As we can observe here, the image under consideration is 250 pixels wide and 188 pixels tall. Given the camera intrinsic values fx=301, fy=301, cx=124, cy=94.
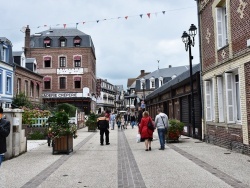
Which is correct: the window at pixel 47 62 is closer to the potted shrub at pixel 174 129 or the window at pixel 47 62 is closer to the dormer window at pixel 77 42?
the dormer window at pixel 77 42

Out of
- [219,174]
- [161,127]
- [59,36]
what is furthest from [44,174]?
[59,36]

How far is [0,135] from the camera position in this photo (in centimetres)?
524

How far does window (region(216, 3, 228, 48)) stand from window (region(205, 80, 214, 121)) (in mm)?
2112

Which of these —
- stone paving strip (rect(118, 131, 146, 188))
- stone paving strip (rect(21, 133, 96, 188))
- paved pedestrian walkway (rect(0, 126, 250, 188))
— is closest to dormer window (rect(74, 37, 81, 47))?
paved pedestrian walkway (rect(0, 126, 250, 188))

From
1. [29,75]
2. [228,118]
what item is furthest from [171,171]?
[29,75]

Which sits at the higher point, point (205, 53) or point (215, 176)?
point (205, 53)

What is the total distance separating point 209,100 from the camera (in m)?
13.9

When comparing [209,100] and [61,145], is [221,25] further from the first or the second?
[61,145]

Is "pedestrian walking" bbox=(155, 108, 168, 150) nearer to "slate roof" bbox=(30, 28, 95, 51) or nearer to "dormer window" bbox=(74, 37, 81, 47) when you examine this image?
"slate roof" bbox=(30, 28, 95, 51)

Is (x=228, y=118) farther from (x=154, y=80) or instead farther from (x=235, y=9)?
(x=154, y=80)

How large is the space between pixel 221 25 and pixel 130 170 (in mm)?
7879

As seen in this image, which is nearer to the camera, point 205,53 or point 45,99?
point 205,53

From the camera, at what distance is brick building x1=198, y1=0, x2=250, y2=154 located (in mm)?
10031

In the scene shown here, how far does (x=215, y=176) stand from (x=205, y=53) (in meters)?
8.69
